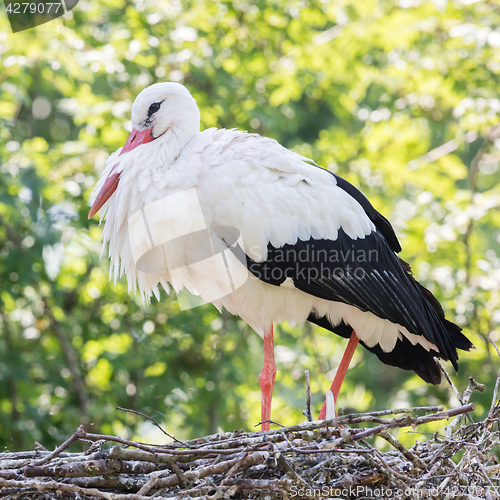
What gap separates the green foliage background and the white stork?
1837 millimetres

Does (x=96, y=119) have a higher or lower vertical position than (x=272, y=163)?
lower

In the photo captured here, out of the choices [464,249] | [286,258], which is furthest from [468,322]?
[286,258]

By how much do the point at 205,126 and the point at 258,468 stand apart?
3.39 m

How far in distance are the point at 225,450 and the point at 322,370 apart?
326 centimetres

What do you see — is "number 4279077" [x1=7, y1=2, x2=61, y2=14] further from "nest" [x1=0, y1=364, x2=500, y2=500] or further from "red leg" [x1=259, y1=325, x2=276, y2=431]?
"nest" [x1=0, y1=364, x2=500, y2=500]

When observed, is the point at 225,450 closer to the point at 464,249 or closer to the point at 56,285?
the point at 56,285

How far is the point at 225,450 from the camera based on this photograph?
202 centimetres

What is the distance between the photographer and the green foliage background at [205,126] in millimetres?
4723

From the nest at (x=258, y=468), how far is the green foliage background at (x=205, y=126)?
2638mm

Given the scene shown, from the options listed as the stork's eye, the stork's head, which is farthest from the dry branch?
the stork's eye

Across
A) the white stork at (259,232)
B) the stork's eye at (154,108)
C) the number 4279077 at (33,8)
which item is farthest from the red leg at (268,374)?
the number 4279077 at (33,8)

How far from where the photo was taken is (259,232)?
2613mm

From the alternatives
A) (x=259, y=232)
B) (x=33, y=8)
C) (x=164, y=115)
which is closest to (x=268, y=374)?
(x=259, y=232)

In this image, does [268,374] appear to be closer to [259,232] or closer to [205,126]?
[259,232]
